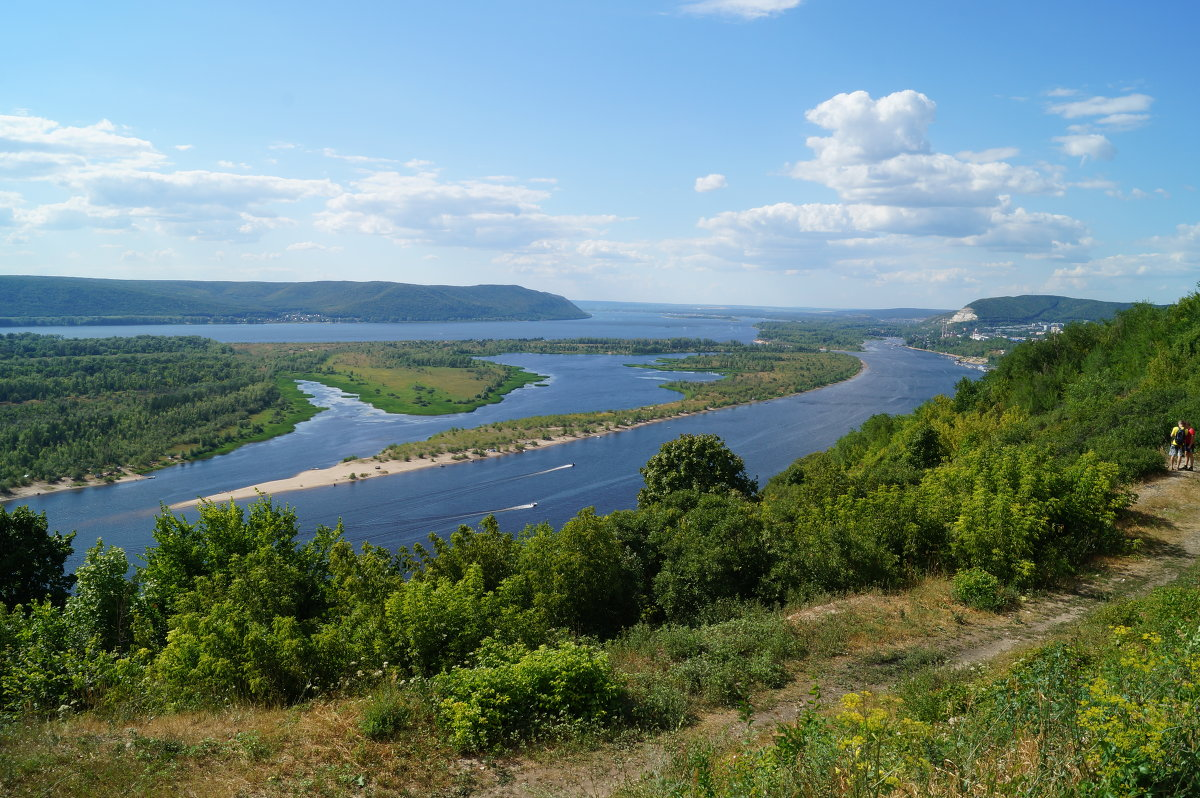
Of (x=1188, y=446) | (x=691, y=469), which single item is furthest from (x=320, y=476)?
(x=1188, y=446)

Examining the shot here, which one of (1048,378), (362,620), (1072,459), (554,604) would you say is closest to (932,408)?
(1048,378)

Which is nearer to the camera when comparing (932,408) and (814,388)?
(932,408)

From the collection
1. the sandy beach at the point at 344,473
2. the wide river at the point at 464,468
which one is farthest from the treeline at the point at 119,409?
the sandy beach at the point at 344,473

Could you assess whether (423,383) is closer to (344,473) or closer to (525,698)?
(344,473)

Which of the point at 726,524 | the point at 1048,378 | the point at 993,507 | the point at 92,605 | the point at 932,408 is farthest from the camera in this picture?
the point at 932,408

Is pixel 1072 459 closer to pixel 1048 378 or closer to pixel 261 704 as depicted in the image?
pixel 261 704

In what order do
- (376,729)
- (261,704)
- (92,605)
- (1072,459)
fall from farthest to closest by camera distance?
(1072,459), (92,605), (261,704), (376,729)

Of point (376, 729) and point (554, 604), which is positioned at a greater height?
point (376, 729)
